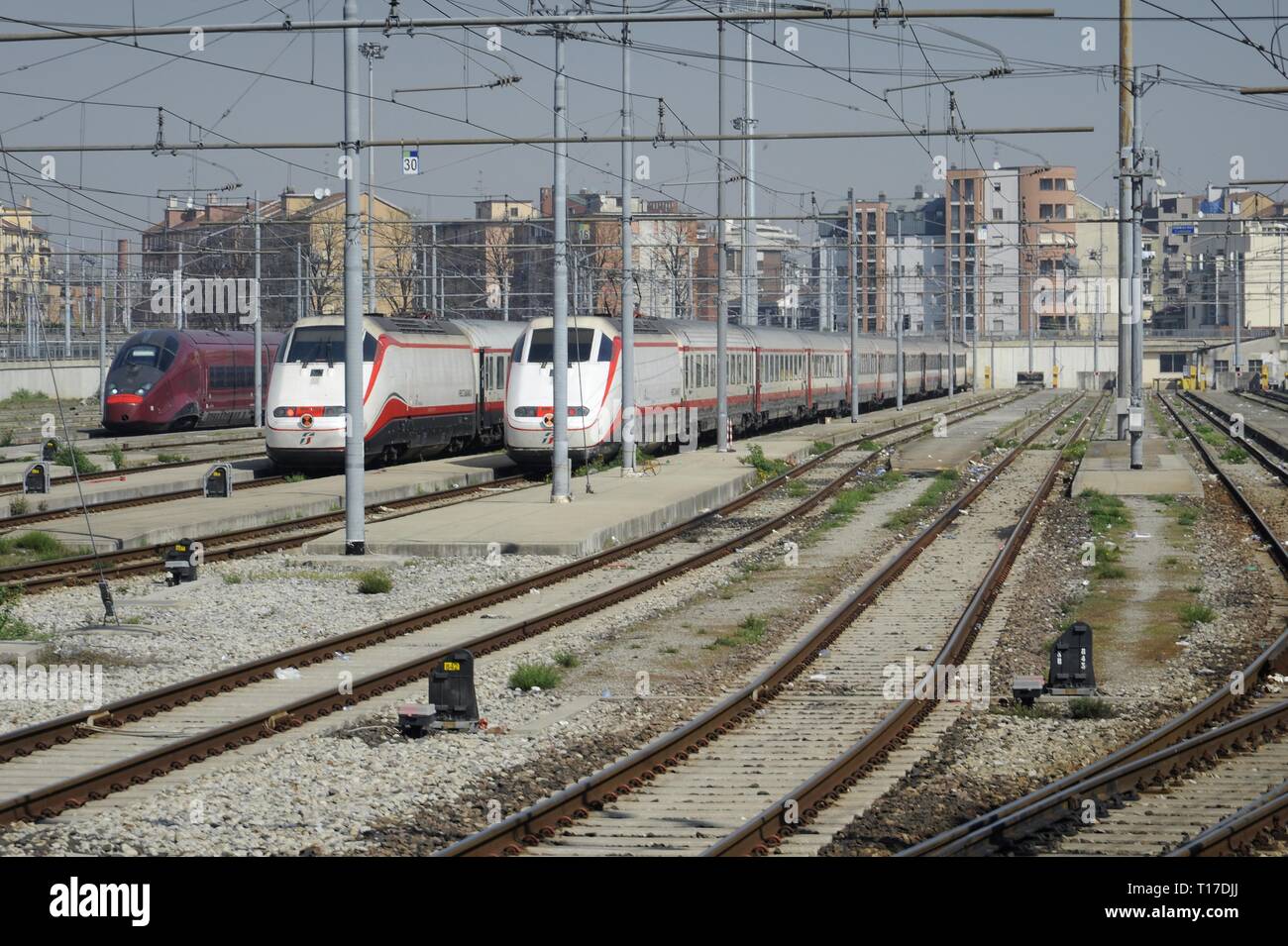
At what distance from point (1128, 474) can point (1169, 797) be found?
25.0 meters

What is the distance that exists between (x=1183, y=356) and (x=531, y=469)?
109381 mm

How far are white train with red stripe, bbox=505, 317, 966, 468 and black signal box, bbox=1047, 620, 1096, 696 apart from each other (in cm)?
1827

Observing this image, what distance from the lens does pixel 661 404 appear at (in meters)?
38.1

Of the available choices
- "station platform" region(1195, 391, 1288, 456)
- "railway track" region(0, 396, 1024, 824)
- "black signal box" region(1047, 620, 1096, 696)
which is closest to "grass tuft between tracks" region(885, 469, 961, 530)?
"railway track" region(0, 396, 1024, 824)

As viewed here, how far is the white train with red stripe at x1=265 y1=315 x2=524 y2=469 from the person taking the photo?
31953 millimetres

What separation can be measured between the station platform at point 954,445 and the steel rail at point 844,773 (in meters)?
22.8

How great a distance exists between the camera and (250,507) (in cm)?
2688

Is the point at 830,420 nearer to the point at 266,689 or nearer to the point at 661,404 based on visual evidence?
the point at 661,404

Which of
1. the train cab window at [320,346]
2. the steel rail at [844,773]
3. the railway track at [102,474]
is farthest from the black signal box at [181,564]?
the train cab window at [320,346]

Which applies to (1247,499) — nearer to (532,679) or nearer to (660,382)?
(660,382)

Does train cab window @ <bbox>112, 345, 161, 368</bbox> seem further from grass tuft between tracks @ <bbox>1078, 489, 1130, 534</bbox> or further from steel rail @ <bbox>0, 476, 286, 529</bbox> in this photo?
grass tuft between tracks @ <bbox>1078, 489, 1130, 534</bbox>
